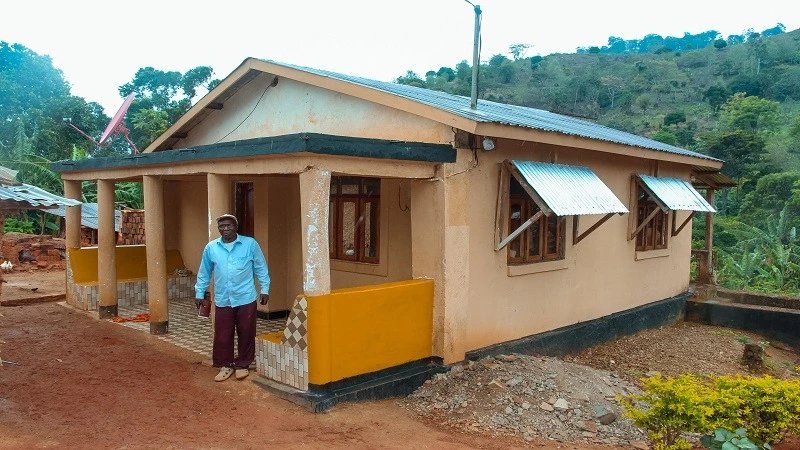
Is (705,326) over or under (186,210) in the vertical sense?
under

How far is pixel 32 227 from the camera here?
2008 cm

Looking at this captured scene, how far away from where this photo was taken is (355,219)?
8.20 metres

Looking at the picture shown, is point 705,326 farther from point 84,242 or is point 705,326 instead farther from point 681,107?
point 681,107

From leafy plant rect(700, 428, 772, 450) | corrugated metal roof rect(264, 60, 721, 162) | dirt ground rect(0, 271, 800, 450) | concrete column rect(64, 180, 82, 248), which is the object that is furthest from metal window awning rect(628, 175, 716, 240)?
concrete column rect(64, 180, 82, 248)

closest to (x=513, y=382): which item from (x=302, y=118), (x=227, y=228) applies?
(x=227, y=228)

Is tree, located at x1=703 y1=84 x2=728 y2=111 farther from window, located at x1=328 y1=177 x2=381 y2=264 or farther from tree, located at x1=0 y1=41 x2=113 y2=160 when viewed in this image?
window, located at x1=328 y1=177 x2=381 y2=264

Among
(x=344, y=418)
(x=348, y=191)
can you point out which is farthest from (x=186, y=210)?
(x=344, y=418)

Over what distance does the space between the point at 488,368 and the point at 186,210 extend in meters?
7.02

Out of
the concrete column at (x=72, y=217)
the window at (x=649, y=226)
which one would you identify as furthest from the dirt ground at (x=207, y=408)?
the window at (x=649, y=226)

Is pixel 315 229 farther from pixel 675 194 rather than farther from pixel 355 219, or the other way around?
pixel 675 194

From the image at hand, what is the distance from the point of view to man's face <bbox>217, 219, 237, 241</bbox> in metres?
6.21

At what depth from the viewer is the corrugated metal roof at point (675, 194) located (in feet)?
31.4

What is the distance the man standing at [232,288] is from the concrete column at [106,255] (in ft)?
11.5

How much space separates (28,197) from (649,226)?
9449 mm
